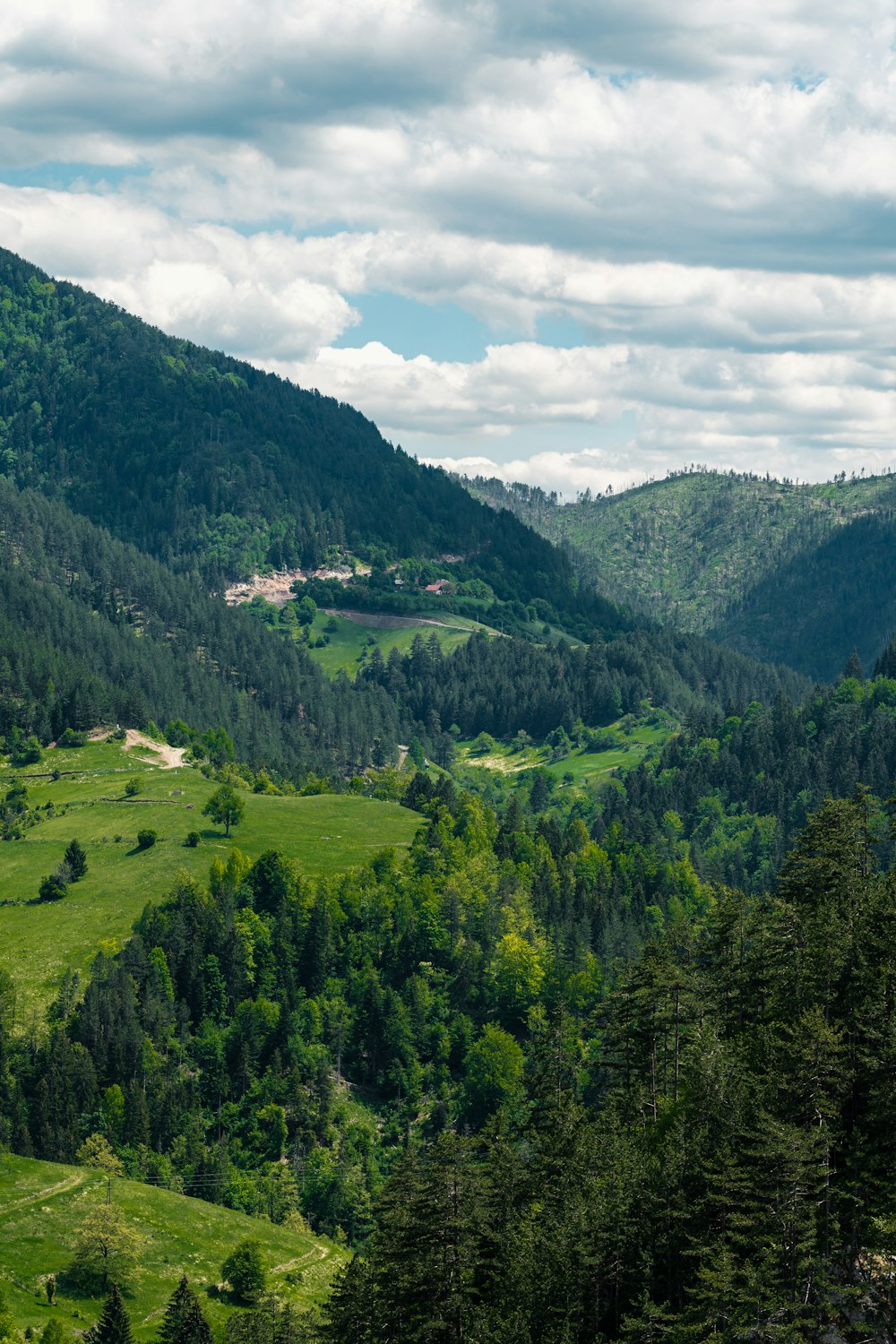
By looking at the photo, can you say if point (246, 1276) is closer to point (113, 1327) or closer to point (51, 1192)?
point (51, 1192)

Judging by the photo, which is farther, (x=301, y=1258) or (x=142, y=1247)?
(x=301, y=1258)

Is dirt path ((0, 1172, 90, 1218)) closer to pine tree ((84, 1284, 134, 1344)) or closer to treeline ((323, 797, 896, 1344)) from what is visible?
pine tree ((84, 1284, 134, 1344))

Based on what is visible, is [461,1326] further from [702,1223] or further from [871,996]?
[871,996]

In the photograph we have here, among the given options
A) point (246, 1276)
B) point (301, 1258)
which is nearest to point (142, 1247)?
point (246, 1276)

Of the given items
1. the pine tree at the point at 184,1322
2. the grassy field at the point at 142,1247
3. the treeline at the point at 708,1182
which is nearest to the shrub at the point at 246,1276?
the grassy field at the point at 142,1247

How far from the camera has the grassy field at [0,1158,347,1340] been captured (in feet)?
460

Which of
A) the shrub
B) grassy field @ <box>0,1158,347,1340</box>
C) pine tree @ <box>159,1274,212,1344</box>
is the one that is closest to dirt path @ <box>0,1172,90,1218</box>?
grassy field @ <box>0,1158,347,1340</box>

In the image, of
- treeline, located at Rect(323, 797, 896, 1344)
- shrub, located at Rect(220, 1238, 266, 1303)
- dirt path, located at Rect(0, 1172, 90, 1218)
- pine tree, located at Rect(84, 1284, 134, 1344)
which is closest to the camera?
treeline, located at Rect(323, 797, 896, 1344)

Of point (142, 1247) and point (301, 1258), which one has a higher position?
point (142, 1247)

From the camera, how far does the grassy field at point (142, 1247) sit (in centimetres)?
14025

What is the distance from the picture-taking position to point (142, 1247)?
502 ft

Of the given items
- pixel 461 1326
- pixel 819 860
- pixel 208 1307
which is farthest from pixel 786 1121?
pixel 208 1307

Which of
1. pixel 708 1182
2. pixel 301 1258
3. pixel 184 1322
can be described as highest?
pixel 708 1182

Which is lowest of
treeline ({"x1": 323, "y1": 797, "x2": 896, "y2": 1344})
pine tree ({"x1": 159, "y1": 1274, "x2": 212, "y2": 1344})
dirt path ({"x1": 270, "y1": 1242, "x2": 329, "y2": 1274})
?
dirt path ({"x1": 270, "y1": 1242, "x2": 329, "y2": 1274})
